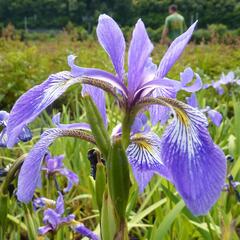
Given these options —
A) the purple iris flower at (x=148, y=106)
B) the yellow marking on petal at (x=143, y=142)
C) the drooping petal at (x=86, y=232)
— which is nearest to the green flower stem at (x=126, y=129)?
the purple iris flower at (x=148, y=106)

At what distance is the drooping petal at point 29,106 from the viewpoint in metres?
0.67

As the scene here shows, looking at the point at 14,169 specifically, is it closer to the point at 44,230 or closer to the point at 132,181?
the point at 44,230

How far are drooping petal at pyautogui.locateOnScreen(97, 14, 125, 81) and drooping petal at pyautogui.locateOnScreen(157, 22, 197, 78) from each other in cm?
6

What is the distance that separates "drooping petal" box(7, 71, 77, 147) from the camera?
671 millimetres

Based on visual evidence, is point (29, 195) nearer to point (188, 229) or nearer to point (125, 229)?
point (125, 229)

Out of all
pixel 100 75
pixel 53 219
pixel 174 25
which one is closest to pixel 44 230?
pixel 53 219

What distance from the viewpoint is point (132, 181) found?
65.7 inches

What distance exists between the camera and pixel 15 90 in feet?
13.6

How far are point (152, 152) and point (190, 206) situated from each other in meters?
0.22

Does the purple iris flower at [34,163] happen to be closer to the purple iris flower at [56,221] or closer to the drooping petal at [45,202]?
the purple iris flower at [56,221]

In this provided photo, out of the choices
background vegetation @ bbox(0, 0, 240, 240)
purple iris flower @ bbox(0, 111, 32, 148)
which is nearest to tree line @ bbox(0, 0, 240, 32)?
background vegetation @ bbox(0, 0, 240, 240)

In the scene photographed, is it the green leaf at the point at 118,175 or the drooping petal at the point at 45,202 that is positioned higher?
the green leaf at the point at 118,175

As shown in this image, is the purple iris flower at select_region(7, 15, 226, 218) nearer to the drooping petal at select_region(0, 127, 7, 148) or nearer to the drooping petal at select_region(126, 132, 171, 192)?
the drooping petal at select_region(126, 132, 171, 192)

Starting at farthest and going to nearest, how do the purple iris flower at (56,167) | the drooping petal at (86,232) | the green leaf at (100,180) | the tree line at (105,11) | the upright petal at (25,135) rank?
the tree line at (105,11), the purple iris flower at (56,167), the drooping petal at (86,232), the upright petal at (25,135), the green leaf at (100,180)
